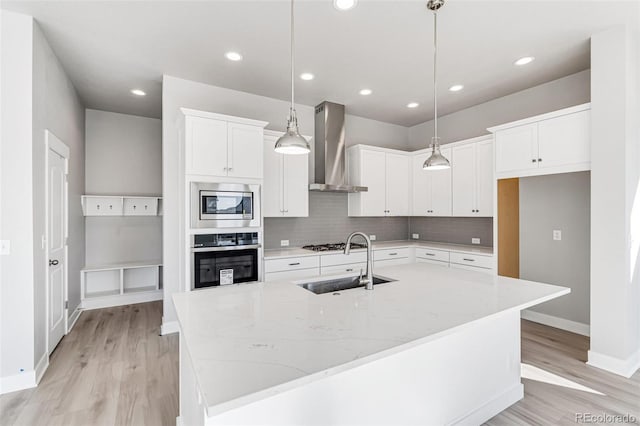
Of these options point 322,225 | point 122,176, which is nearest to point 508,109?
point 322,225

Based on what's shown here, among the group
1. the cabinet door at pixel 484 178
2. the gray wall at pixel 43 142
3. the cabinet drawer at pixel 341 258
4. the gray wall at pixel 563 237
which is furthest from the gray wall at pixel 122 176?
the gray wall at pixel 563 237

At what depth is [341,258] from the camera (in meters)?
4.04

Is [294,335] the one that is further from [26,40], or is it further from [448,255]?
[448,255]

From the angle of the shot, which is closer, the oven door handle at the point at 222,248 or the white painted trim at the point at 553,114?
the white painted trim at the point at 553,114

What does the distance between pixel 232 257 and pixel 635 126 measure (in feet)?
12.9

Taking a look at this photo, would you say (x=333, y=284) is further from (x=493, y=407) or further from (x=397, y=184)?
(x=397, y=184)

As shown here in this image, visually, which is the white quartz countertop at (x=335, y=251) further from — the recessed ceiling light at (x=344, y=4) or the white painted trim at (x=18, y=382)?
the recessed ceiling light at (x=344, y=4)

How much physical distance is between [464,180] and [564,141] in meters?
1.30

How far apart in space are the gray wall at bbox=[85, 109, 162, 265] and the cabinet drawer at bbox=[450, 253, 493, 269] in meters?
4.58

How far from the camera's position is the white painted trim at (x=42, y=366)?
259 centimetres

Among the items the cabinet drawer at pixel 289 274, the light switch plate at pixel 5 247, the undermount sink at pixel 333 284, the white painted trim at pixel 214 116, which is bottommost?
the cabinet drawer at pixel 289 274

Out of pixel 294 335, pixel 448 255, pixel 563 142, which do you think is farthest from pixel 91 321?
pixel 563 142

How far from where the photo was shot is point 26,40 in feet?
8.18

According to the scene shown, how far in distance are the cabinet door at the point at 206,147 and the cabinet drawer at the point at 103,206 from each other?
234 centimetres
